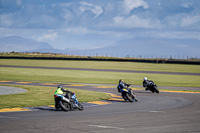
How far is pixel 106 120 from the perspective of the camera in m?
15.9

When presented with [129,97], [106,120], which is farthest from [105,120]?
[129,97]

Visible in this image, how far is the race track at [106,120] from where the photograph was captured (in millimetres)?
13539

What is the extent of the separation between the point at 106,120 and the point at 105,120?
0.16 feet

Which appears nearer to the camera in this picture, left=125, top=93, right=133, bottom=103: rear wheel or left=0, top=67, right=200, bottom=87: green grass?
left=125, top=93, right=133, bottom=103: rear wheel

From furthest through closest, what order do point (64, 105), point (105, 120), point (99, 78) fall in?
point (99, 78) → point (64, 105) → point (105, 120)

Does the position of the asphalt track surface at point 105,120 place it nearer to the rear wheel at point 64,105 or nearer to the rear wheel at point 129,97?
the rear wheel at point 64,105

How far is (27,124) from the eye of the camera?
1455 centimetres

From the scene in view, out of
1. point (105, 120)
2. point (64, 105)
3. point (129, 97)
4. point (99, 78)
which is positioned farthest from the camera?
point (99, 78)

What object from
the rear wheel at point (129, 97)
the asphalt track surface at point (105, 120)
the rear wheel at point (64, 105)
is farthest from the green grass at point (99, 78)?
the rear wheel at point (64, 105)

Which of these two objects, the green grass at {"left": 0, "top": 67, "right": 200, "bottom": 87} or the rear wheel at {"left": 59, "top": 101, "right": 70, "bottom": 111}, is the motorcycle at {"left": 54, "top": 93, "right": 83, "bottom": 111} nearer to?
the rear wheel at {"left": 59, "top": 101, "right": 70, "bottom": 111}

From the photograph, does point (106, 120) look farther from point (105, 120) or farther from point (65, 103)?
point (65, 103)

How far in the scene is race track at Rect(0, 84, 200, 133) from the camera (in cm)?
1354

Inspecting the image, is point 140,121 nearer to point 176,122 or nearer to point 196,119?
point 176,122

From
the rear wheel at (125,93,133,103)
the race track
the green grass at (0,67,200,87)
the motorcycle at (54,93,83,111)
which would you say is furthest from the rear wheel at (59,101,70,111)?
the green grass at (0,67,200,87)
